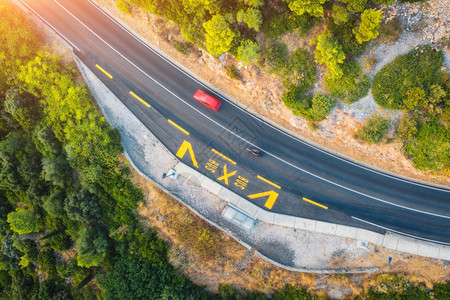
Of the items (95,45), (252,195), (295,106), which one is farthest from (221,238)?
(95,45)

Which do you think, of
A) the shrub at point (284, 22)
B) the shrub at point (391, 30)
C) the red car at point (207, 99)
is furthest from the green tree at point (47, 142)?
the shrub at point (391, 30)

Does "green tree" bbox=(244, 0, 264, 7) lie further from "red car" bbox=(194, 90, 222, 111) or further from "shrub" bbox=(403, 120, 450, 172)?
"shrub" bbox=(403, 120, 450, 172)

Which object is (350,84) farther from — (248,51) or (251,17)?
(251,17)

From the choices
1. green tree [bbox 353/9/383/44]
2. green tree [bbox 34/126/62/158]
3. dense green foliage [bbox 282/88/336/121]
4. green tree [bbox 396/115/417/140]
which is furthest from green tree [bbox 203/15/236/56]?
green tree [bbox 34/126/62/158]

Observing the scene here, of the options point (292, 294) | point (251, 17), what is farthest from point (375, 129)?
point (292, 294)

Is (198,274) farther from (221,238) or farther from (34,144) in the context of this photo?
(34,144)

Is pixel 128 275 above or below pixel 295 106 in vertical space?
below
